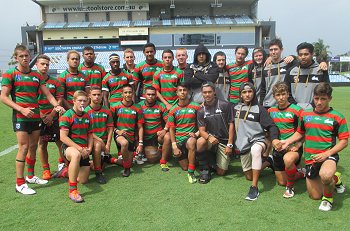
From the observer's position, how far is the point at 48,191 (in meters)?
4.06

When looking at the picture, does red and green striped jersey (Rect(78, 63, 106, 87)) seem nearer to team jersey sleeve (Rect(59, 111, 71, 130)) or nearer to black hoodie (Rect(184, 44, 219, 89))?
team jersey sleeve (Rect(59, 111, 71, 130))

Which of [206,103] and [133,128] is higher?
[206,103]

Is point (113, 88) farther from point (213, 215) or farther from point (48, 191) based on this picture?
point (213, 215)

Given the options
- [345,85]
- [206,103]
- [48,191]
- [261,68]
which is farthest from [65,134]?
[345,85]

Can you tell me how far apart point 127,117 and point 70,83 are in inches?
40.7

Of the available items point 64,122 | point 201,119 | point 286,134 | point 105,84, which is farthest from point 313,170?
point 105,84

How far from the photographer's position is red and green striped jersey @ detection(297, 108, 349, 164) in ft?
11.4

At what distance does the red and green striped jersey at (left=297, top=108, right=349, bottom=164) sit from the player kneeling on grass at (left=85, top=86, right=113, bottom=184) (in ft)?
8.95

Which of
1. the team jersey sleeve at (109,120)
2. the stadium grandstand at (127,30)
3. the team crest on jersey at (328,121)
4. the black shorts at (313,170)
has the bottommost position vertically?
the black shorts at (313,170)

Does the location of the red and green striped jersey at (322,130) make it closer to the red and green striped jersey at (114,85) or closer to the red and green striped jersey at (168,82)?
the red and green striped jersey at (168,82)

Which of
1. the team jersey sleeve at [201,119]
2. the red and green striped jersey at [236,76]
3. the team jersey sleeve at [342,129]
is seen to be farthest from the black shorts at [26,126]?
the team jersey sleeve at [342,129]

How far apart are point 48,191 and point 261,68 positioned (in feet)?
11.8

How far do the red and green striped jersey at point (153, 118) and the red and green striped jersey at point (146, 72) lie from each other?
50 centimetres

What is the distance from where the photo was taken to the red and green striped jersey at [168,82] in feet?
17.2
